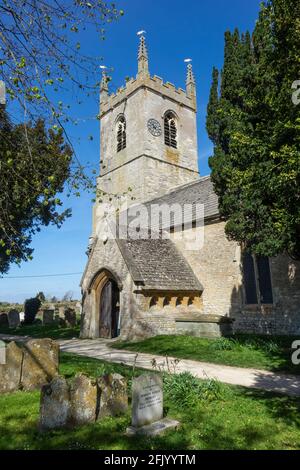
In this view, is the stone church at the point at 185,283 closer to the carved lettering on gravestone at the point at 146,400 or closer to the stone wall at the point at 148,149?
the stone wall at the point at 148,149

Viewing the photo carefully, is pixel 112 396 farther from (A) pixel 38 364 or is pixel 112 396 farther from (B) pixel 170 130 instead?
(B) pixel 170 130

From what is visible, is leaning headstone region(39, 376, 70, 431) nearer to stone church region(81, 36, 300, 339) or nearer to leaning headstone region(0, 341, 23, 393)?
leaning headstone region(0, 341, 23, 393)

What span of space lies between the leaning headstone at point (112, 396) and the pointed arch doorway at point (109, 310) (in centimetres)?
1051

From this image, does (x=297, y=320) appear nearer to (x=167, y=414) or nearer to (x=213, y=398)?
(x=213, y=398)

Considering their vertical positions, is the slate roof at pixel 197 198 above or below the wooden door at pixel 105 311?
above

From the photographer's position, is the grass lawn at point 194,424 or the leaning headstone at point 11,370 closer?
the grass lawn at point 194,424

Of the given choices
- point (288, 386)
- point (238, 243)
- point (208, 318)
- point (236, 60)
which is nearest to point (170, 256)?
point (238, 243)

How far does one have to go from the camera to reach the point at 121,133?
102 ft

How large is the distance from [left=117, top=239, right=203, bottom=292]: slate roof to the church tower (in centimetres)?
973

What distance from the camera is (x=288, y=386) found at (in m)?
6.72

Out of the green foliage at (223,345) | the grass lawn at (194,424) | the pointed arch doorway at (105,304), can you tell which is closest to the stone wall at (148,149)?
the pointed arch doorway at (105,304)

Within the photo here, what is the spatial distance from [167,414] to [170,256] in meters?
12.5

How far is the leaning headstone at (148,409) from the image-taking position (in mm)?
4539

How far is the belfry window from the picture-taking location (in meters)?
14.4
